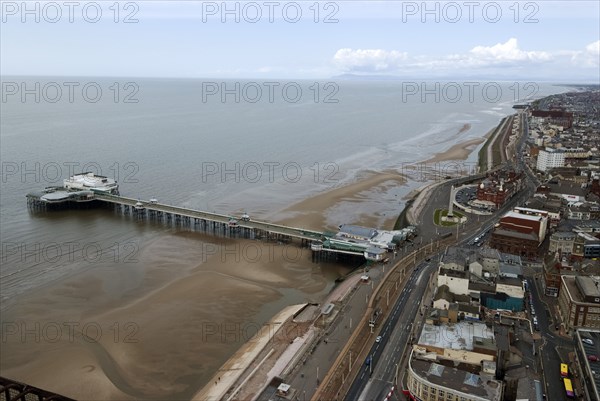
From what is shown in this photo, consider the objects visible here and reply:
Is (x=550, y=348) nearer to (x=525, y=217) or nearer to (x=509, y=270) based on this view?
(x=509, y=270)

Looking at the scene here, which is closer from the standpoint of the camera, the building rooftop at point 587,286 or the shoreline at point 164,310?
the shoreline at point 164,310

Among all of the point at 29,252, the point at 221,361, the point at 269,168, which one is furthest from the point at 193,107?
the point at 221,361

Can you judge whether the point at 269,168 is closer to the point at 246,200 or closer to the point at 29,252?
the point at 246,200

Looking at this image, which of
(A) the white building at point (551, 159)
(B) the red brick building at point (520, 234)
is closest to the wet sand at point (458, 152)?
(A) the white building at point (551, 159)

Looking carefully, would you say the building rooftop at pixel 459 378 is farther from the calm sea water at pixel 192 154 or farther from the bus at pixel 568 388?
the calm sea water at pixel 192 154

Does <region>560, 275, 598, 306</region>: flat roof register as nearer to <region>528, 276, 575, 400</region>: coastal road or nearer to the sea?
<region>528, 276, 575, 400</region>: coastal road

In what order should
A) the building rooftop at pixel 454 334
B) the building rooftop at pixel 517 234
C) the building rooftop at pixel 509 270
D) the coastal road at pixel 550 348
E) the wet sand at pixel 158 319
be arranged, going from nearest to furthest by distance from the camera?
the coastal road at pixel 550 348 < the building rooftop at pixel 454 334 < the wet sand at pixel 158 319 < the building rooftop at pixel 509 270 < the building rooftop at pixel 517 234

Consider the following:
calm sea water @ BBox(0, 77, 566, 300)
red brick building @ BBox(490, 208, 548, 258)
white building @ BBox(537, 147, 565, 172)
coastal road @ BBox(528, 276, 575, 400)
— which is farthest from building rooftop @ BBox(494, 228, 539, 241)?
white building @ BBox(537, 147, 565, 172)
